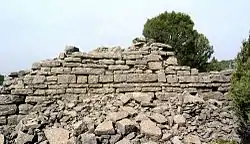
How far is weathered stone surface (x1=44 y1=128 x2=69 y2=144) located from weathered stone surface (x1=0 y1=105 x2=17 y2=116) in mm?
1261

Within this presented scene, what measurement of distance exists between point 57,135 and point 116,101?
1563mm

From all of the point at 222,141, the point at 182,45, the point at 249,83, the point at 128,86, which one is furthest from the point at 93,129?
the point at 182,45

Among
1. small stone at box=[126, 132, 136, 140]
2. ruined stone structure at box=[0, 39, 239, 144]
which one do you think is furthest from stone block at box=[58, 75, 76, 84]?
small stone at box=[126, 132, 136, 140]

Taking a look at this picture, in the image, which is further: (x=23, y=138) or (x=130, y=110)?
(x=130, y=110)

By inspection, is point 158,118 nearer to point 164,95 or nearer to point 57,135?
point 164,95

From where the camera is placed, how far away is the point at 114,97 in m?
9.06

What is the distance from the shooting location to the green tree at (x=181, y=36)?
56.0ft

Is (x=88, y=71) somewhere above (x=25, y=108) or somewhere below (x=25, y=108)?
above

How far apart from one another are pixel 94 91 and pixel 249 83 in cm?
337

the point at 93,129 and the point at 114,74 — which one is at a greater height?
the point at 114,74

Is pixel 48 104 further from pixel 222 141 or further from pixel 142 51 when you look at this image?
pixel 222 141

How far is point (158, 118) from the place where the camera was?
8391 mm

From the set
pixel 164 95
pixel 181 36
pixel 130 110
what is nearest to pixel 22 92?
pixel 130 110

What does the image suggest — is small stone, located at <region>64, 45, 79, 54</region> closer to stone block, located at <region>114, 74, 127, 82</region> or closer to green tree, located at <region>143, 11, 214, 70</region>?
stone block, located at <region>114, 74, 127, 82</region>
